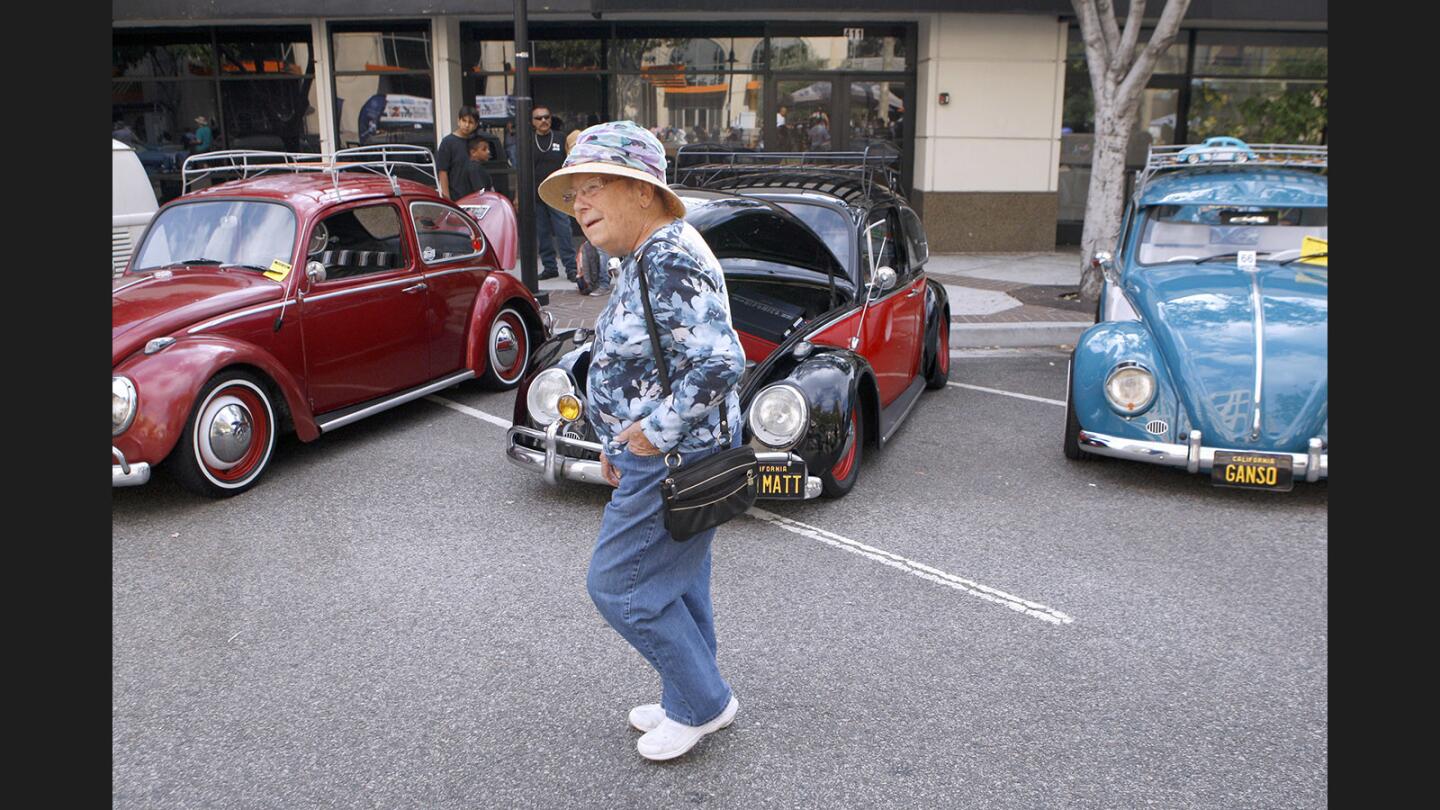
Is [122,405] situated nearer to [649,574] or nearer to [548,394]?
[548,394]

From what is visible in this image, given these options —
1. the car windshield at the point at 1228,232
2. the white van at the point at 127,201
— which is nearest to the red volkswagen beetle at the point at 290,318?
the white van at the point at 127,201

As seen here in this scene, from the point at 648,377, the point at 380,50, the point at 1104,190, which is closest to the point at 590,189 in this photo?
the point at 648,377

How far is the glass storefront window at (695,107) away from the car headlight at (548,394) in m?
10.1

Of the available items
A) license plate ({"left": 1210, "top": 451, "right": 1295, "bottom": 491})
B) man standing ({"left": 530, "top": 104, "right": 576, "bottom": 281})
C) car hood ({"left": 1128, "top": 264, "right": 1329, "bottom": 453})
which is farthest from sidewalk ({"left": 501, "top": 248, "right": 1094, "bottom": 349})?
license plate ({"left": 1210, "top": 451, "right": 1295, "bottom": 491})

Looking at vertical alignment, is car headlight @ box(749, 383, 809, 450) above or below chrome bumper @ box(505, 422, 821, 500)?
above

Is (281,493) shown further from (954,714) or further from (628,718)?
(954,714)

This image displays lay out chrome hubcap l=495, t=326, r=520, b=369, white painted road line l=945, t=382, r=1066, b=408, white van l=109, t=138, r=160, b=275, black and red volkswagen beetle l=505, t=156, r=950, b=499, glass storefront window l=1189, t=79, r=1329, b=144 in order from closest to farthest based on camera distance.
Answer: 1. black and red volkswagen beetle l=505, t=156, r=950, b=499
2. white painted road line l=945, t=382, r=1066, b=408
3. chrome hubcap l=495, t=326, r=520, b=369
4. white van l=109, t=138, r=160, b=275
5. glass storefront window l=1189, t=79, r=1329, b=144

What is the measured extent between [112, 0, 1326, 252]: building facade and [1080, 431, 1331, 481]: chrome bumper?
374 inches

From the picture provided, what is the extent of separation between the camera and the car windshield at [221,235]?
21.0 ft

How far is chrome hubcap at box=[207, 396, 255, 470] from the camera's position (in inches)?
217

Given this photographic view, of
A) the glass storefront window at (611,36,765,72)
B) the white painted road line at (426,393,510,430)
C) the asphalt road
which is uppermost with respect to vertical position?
the glass storefront window at (611,36,765,72)

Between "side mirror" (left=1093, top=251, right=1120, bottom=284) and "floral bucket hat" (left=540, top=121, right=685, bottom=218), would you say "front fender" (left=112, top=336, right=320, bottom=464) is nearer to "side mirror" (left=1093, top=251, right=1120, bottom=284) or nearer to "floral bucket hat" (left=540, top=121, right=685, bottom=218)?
"floral bucket hat" (left=540, top=121, right=685, bottom=218)

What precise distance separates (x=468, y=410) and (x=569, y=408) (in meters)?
2.34

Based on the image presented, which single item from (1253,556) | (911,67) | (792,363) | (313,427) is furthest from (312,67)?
(1253,556)
